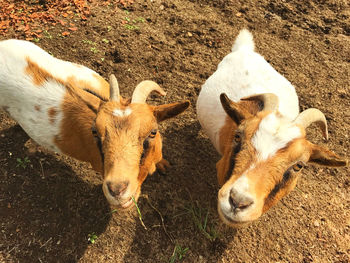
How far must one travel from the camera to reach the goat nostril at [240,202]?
99.3 inches

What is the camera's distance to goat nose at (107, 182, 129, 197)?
9.12 feet

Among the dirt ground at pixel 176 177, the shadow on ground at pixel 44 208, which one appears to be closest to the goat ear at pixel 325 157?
the dirt ground at pixel 176 177

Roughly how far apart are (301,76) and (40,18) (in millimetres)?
6747

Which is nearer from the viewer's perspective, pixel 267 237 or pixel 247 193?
pixel 247 193

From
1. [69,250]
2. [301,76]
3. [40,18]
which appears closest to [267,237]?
[69,250]

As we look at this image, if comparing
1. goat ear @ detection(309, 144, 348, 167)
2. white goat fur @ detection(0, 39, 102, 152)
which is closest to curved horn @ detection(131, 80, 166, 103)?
white goat fur @ detection(0, 39, 102, 152)

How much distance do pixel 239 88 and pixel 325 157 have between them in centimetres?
178

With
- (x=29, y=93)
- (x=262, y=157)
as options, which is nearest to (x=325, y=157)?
(x=262, y=157)

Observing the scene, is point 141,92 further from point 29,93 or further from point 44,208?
point 44,208

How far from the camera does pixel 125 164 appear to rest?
296 cm

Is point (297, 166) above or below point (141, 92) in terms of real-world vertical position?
below

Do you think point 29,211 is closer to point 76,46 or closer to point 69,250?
point 69,250

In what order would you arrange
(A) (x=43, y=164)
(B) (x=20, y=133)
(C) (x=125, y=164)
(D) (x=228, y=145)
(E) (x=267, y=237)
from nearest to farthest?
(C) (x=125, y=164) < (D) (x=228, y=145) < (E) (x=267, y=237) < (A) (x=43, y=164) < (B) (x=20, y=133)

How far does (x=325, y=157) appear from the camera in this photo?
2.94 meters
